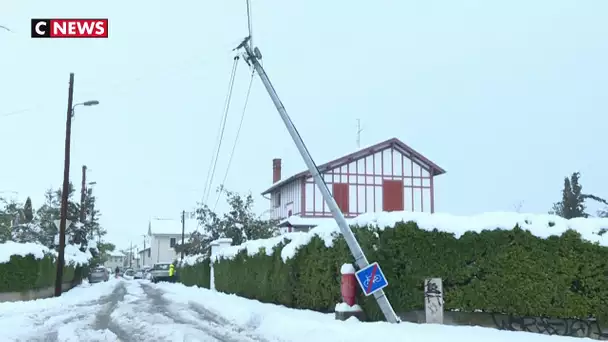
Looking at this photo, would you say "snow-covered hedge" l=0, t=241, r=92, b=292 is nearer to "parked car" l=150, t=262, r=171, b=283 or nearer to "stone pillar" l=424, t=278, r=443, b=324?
"stone pillar" l=424, t=278, r=443, b=324

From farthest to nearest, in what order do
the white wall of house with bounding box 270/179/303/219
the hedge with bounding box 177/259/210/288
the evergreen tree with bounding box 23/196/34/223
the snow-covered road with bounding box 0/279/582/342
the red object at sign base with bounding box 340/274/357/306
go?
the evergreen tree with bounding box 23/196/34/223 → the white wall of house with bounding box 270/179/303/219 → the hedge with bounding box 177/259/210/288 → the red object at sign base with bounding box 340/274/357/306 → the snow-covered road with bounding box 0/279/582/342

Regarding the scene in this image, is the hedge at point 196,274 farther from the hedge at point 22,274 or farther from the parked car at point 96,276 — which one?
the hedge at point 22,274

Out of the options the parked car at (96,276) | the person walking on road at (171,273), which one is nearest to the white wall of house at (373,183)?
the person walking on road at (171,273)

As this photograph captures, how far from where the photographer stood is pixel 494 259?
41.8 ft

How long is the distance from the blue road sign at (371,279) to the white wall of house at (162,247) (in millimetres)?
106260

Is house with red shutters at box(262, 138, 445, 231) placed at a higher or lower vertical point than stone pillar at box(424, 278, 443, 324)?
higher

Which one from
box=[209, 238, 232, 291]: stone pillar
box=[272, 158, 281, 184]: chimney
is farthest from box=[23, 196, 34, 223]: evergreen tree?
box=[209, 238, 232, 291]: stone pillar

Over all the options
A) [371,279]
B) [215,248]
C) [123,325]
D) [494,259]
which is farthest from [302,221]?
[494,259]

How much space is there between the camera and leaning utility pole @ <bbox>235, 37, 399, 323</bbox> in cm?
1296

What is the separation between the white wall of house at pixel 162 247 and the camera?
117m

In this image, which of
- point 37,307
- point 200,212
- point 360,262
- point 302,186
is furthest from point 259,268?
point 200,212

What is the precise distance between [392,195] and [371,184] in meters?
1.45

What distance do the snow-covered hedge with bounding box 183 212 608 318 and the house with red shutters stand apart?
23.5 meters

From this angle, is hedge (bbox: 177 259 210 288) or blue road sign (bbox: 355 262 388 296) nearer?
blue road sign (bbox: 355 262 388 296)
